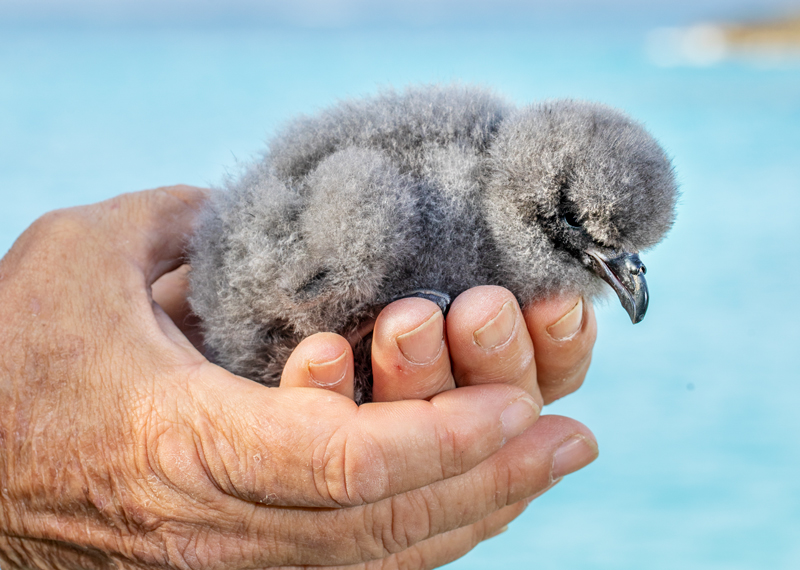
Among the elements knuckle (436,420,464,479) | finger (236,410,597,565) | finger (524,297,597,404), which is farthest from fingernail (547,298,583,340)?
knuckle (436,420,464,479)

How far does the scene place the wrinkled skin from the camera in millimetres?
1480

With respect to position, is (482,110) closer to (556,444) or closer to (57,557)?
(556,444)

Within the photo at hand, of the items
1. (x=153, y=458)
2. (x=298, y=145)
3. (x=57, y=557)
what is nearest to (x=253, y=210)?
(x=298, y=145)

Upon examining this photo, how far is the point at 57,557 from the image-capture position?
66.8 inches

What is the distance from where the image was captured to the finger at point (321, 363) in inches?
58.6

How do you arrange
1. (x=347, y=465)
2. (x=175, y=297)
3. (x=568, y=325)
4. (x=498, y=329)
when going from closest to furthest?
(x=347, y=465) → (x=498, y=329) → (x=568, y=325) → (x=175, y=297)

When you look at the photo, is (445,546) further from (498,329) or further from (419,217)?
(419,217)

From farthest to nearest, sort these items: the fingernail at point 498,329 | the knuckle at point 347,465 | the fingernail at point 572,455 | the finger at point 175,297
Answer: the finger at point 175,297, the fingernail at point 572,455, the fingernail at point 498,329, the knuckle at point 347,465

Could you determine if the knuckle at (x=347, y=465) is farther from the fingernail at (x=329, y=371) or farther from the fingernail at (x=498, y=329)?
the fingernail at (x=498, y=329)

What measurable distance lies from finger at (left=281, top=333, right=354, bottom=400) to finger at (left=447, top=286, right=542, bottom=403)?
0.25 m

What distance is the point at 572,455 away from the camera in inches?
72.2

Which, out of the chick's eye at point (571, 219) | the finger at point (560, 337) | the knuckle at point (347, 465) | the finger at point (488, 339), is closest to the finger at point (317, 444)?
the knuckle at point (347, 465)

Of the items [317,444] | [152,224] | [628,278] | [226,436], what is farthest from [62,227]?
[628,278]

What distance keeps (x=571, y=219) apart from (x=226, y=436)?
0.88 m
